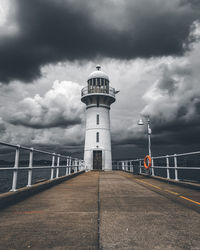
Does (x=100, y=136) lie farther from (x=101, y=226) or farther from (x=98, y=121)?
(x=101, y=226)

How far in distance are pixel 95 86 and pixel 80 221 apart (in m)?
→ 25.7

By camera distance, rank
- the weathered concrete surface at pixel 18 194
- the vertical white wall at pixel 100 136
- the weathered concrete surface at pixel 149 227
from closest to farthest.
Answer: the weathered concrete surface at pixel 149 227 → the weathered concrete surface at pixel 18 194 → the vertical white wall at pixel 100 136

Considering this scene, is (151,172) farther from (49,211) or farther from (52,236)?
(52,236)

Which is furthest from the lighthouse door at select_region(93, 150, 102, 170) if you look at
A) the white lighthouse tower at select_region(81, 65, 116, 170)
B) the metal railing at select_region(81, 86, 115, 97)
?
the metal railing at select_region(81, 86, 115, 97)

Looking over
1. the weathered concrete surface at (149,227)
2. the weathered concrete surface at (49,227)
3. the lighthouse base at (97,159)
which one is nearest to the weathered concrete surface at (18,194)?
the weathered concrete surface at (49,227)

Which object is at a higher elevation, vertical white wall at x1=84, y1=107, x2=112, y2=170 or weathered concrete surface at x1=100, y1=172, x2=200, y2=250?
vertical white wall at x1=84, y1=107, x2=112, y2=170

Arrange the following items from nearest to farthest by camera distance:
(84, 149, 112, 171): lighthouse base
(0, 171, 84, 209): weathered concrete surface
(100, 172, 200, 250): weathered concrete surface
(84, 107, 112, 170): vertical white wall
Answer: (100, 172, 200, 250): weathered concrete surface < (0, 171, 84, 209): weathered concrete surface < (84, 149, 112, 171): lighthouse base < (84, 107, 112, 170): vertical white wall

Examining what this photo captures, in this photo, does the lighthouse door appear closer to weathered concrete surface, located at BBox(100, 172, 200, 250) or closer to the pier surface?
the pier surface

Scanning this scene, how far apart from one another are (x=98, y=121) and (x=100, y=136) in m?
2.10

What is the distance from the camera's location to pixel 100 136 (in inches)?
1072

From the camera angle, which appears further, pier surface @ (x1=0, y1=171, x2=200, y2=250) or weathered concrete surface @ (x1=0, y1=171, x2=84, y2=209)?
weathered concrete surface @ (x1=0, y1=171, x2=84, y2=209)

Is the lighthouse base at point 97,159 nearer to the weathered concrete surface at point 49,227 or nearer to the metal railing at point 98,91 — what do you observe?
the metal railing at point 98,91

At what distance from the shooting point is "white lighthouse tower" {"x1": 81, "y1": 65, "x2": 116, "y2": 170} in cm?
2711

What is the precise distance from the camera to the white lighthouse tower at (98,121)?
27.1 metres
